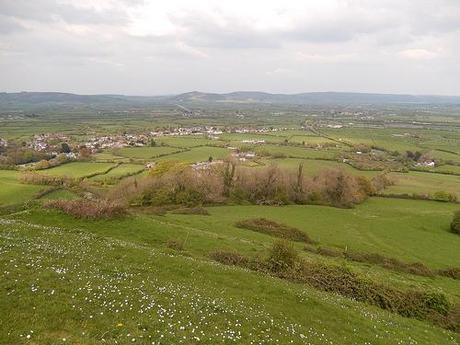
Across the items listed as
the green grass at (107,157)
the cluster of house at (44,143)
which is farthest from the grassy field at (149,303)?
the cluster of house at (44,143)

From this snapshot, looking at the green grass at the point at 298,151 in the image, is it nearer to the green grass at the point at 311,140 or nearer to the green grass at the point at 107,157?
the green grass at the point at 311,140

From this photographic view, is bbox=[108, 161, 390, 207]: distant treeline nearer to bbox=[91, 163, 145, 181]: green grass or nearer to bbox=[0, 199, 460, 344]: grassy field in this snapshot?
bbox=[91, 163, 145, 181]: green grass

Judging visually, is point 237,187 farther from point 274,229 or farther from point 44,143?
point 44,143

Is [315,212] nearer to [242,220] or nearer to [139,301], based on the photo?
[242,220]

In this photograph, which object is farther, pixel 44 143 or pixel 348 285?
pixel 44 143

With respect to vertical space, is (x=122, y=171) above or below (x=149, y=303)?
below

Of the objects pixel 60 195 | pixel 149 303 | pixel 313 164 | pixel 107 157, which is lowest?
pixel 313 164

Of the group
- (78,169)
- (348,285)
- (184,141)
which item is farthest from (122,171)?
(348,285)
